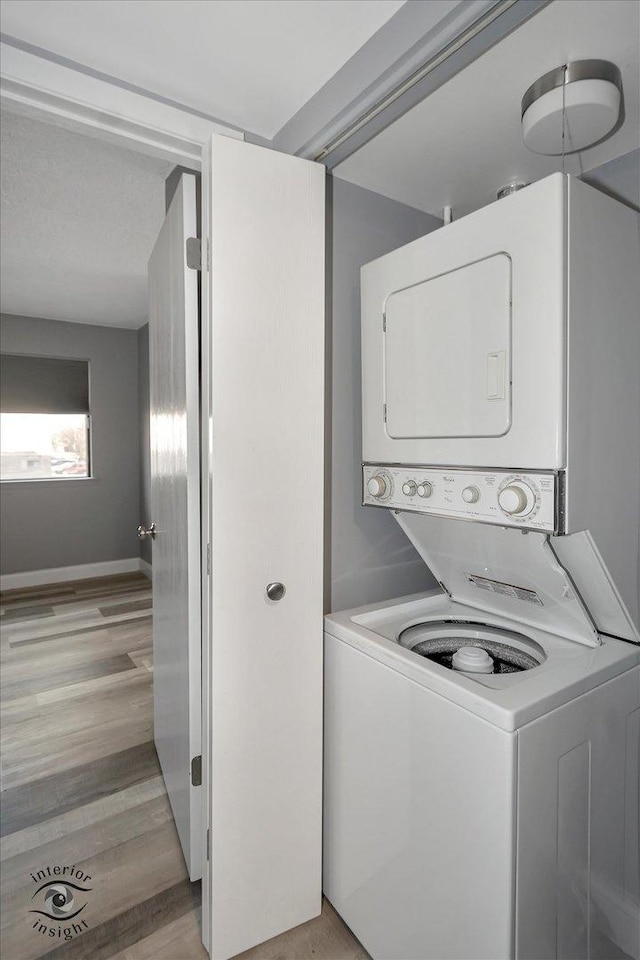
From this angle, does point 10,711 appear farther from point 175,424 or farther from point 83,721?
point 175,424

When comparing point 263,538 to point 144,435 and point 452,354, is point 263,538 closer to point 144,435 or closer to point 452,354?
point 452,354

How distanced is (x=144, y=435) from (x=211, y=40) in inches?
174

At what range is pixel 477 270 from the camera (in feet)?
3.88

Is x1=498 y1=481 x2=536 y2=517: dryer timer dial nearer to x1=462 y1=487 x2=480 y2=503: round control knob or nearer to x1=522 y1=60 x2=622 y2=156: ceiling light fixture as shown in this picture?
x1=462 y1=487 x2=480 y2=503: round control knob

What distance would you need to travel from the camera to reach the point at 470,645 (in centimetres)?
154

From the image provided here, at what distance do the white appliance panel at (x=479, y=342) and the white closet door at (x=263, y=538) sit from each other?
19 cm

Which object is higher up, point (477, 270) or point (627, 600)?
point (477, 270)

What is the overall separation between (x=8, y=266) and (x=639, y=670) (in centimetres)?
418

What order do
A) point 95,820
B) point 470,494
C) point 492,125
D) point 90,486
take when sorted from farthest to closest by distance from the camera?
point 90,486 → point 95,820 → point 492,125 → point 470,494

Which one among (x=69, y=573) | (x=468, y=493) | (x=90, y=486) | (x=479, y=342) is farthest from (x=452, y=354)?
(x=69, y=573)

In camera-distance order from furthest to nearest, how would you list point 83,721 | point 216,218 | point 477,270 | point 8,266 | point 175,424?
point 8,266 → point 83,721 → point 175,424 → point 216,218 → point 477,270

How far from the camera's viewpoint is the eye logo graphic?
1.49 m

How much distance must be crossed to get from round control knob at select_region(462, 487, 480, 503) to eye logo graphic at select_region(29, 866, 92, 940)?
161 cm

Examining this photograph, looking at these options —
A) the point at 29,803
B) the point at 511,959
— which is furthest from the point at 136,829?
the point at 511,959
